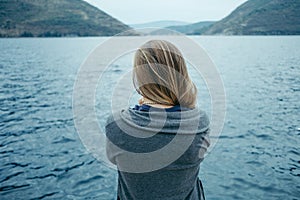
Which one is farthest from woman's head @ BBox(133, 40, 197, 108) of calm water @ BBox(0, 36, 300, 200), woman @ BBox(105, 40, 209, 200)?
calm water @ BBox(0, 36, 300, 200)

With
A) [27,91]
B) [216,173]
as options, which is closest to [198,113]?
[216,173]

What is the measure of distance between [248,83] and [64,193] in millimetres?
24732

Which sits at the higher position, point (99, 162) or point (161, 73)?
point (161, 73)

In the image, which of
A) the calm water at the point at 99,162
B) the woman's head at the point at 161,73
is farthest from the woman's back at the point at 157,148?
the calm water at the point at 99,162

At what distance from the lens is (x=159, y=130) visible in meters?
2.01

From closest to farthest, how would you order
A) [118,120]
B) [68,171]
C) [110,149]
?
[118,120], [110,149], [68,171]

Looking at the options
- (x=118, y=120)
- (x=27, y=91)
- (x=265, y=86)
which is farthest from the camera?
(x=265, y=86)

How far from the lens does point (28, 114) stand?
16938 mm

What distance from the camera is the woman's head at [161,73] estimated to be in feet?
6.83

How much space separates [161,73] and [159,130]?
386 mm

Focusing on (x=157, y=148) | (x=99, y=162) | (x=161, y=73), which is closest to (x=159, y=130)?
(x=157, y=148)

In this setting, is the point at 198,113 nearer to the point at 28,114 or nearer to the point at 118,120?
the point at 118,120

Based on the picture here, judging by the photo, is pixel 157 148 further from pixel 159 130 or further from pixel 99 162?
pixel 99 162

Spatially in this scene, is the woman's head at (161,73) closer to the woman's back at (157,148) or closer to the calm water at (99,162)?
the woman's back at (157,148)
